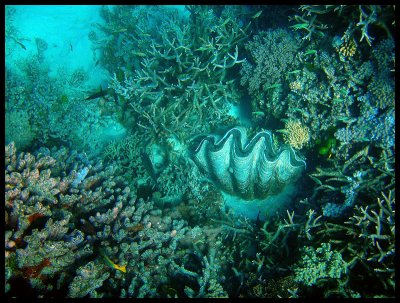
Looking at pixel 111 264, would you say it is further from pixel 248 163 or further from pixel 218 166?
pixel 248 163

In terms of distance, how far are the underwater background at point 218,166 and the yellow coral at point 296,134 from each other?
3 centimetres

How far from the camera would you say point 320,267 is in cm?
323

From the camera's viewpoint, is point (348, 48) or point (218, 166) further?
point (218, 166)

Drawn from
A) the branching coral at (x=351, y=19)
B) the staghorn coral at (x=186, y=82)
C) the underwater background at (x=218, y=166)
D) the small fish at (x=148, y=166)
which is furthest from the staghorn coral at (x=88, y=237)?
the branching coral at (x=351, y=19)

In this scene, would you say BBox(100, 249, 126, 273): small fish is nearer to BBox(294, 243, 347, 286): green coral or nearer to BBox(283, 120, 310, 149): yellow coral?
BBox(294, 243, 347, 286): green coral

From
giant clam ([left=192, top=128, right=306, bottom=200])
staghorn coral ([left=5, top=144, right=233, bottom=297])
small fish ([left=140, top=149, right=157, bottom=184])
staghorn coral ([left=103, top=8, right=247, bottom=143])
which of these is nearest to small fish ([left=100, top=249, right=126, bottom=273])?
staghorn coral ([left=5, top=144, right=233, bottom=297])

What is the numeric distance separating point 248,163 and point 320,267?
169 centimetres

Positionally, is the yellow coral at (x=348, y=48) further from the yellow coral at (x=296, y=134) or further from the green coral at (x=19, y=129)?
the green coral at (x=19, y=129)

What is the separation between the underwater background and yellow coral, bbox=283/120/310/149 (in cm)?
3

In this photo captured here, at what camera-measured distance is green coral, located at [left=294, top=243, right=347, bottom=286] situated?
10.6 feet

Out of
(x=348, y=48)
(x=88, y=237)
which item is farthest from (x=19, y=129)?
(x=348, y=48)


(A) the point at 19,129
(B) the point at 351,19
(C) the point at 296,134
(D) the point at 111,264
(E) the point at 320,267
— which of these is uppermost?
(B) the point at 351,19
